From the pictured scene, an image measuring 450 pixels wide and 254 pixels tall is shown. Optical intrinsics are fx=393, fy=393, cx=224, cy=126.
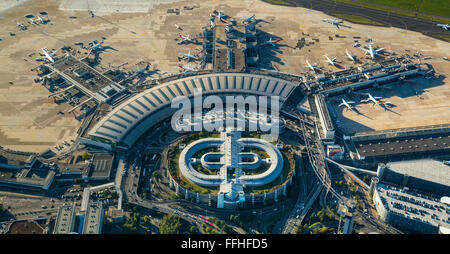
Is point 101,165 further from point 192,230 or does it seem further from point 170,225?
point 192,230

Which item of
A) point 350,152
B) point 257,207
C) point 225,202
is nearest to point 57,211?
point 225,202

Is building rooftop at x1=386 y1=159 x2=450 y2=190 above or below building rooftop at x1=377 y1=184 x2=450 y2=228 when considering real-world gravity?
above

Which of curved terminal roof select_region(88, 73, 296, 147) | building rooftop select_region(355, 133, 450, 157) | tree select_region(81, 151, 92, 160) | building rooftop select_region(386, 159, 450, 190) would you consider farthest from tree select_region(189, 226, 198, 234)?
building rooftop select_region(386, 159, 450, 190)

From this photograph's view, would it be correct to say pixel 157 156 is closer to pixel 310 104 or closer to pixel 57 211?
pixel 57 211

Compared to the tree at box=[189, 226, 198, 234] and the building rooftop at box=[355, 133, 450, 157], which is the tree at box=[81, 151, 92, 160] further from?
the building rooftop at box=[355, 133, 450, 157]

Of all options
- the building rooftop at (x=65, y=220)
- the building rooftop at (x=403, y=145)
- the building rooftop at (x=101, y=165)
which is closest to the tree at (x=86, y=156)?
the building rooftop at (x=101, y=165)

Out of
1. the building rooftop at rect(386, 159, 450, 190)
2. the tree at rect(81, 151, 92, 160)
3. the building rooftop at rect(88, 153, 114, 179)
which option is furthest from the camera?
the tree at rect(81, 151, 92, 160)
